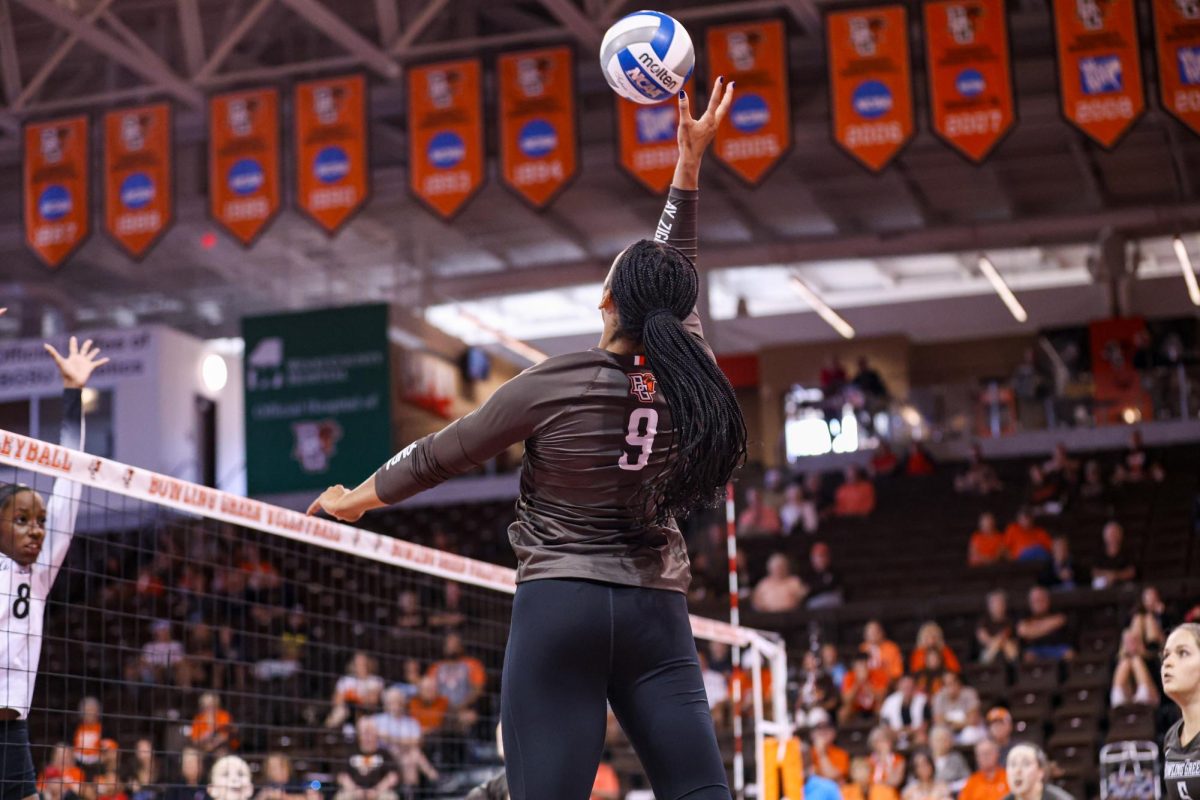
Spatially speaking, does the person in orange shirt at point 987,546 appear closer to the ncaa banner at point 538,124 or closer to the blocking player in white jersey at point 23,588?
the ncaa banner at point 538,124

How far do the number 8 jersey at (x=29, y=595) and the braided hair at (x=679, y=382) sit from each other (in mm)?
2689

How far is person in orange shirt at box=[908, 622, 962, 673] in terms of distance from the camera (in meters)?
15.1

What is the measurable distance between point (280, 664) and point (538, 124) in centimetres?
640

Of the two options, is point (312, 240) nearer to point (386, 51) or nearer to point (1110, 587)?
point (386, 51)

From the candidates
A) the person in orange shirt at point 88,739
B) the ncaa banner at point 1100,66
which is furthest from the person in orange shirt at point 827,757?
the ncaa banner at point 1100,66

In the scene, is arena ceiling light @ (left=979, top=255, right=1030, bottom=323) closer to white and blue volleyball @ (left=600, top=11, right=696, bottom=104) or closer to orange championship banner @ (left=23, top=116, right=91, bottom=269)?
orange championship banner @ (left=23, top=116, right=91, bottom=269)

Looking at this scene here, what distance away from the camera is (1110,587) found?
16.5 metres

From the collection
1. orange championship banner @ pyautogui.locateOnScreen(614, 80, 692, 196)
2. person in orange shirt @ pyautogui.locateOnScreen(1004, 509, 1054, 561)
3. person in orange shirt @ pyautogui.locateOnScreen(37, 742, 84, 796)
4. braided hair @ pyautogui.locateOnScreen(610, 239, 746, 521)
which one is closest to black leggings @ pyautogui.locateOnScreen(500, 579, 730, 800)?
braided hair @ pyautogui.locateOnScreen(610, 239, 746, 521)

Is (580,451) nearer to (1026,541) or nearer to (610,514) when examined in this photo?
(610,514)

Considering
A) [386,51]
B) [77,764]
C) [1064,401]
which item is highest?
[386,51]

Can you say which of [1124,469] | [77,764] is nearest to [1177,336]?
[1124,469]

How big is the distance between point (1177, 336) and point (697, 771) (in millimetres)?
26162

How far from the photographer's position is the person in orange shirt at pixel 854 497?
2228cm

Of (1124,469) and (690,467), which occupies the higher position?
(1124,469)
